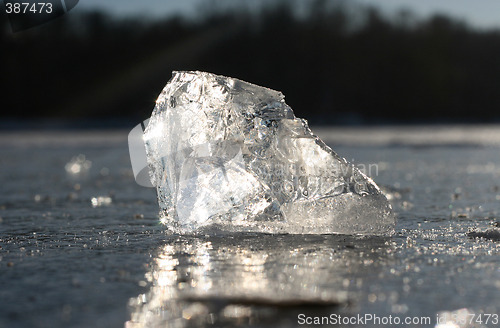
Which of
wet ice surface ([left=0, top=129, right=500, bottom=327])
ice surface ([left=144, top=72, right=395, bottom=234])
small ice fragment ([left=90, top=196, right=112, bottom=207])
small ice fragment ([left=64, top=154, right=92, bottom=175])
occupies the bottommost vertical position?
small ice fragment ([left=64, top=154, right=92, bottom=175])

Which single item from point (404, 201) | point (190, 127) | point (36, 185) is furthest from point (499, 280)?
point (36, 185)

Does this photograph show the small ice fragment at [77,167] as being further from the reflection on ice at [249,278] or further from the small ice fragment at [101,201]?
the reflection on ice at [249,278]

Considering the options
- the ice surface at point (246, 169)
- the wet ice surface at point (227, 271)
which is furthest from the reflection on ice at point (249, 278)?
the ice surface at point (246, 169)

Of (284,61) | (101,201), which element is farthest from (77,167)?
(284,61)

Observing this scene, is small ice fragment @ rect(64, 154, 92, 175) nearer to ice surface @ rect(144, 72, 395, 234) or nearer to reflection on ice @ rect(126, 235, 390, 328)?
ice surface @ rect(144, 72, 395, 234)

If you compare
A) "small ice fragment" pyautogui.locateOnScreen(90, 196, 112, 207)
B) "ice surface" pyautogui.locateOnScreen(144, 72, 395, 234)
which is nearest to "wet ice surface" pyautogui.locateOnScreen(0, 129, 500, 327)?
"ice surface" pyautogui.locateOnScreen(144, 72, 395, 234)
